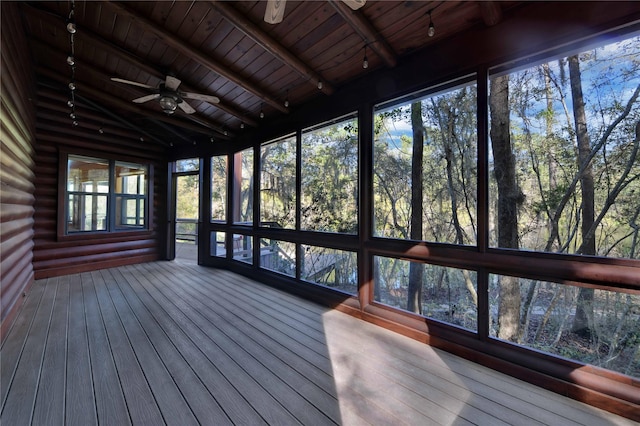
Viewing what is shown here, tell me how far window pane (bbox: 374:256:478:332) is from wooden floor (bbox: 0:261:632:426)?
37 cm

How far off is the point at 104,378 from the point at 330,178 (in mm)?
3152

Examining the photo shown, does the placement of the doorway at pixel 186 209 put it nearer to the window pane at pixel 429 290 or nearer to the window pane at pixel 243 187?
the window pane at pixel 243 187

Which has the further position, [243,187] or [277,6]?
[243,187]

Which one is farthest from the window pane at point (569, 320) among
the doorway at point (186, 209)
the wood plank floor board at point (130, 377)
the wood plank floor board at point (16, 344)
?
the doorway at point (186, 209)

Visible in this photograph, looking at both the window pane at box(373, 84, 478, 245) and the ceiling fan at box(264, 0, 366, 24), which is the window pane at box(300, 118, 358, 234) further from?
the ceiling fan at box(264, 0, 366, 24)

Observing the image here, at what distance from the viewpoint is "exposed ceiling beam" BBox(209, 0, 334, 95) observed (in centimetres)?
238

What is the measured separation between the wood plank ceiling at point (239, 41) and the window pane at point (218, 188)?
69.5 inches

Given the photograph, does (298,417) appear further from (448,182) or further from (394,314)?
(448,182)

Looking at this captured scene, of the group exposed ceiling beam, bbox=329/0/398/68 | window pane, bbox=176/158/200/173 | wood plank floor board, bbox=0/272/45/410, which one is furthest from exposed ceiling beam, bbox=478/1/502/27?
window pane, bbox=176/158/200/173

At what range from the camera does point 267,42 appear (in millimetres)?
2695

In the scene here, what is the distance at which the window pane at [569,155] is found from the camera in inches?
76.5

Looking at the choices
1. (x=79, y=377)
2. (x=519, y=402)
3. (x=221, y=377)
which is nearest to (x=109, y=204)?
(x=79, y=377)

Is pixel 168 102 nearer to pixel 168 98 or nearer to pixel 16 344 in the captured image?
pixel 168 98

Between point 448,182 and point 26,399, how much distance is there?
4.01m
